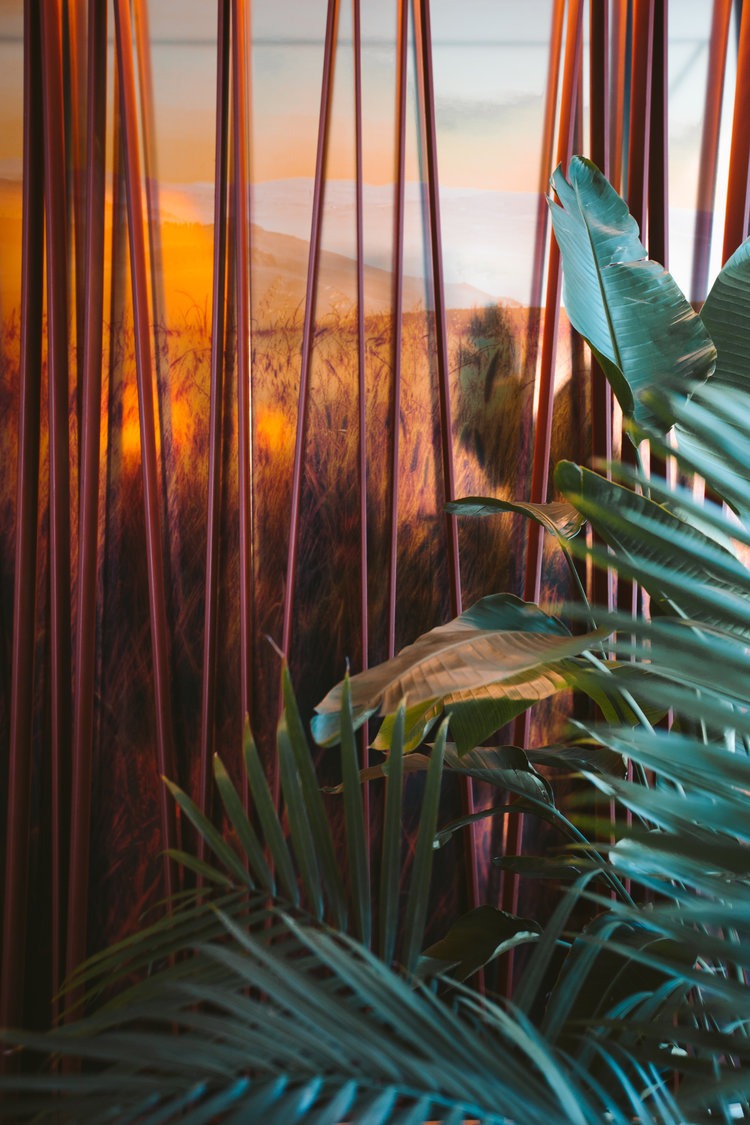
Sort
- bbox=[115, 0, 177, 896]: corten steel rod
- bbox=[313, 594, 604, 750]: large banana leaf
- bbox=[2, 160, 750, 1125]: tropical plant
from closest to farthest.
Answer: bbox=[2, 160, 750, 1125]: tropical plant → bbox=[313, 594, 604, 750]: large banana leaf → bbox=[115, 0, 177, 896]: corten steel rod

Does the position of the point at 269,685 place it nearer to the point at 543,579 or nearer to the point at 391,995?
the point at 543,579

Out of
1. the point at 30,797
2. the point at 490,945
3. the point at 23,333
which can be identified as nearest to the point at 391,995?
the point at 490,945

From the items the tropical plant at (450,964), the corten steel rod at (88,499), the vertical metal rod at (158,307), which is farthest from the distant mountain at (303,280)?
the tropical plant at (450,964)

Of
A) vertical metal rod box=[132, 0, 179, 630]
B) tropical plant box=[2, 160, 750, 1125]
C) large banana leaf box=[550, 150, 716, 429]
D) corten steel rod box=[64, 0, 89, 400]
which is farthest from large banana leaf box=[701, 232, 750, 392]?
corten steel rod box=[64, 0, 89, 400]

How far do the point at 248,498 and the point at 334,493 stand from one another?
15 centimetres

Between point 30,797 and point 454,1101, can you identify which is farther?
point 30,797

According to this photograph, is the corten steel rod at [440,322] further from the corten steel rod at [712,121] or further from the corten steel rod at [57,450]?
the corten steel rod at [57,450]

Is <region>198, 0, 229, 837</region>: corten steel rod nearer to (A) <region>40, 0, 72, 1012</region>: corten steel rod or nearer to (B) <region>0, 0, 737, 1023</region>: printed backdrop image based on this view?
(B) <region>0, 0, 737, 1023</region>: printed backdrop image

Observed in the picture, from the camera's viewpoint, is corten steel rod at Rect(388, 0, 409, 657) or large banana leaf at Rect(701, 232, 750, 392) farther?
corten steel rod at Rect(388, 0, 409, 657)

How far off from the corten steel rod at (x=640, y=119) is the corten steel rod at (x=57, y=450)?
982 millimetres

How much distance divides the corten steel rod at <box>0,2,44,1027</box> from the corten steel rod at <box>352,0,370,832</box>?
54cm

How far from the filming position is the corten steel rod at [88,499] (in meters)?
1.35

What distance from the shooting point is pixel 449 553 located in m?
1.39

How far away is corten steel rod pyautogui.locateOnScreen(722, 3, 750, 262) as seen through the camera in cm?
137
